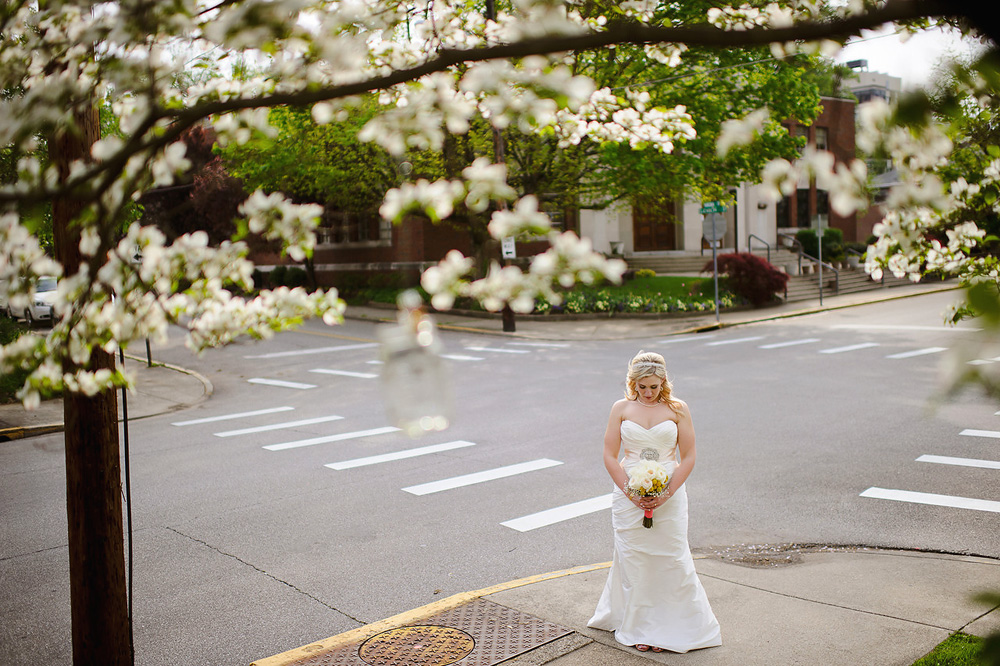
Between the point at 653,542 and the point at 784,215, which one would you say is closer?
the point at 653,542

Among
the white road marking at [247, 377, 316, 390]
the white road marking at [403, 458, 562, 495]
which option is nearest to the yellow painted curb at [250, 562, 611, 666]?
the white road marking at [403, 458, 562, 495]

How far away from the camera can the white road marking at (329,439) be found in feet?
38.6

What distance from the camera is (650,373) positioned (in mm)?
5715

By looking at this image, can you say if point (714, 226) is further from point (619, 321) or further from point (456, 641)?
point (456, 641)

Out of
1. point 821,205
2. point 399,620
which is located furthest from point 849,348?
point 821,205

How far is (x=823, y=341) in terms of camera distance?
20891 millimetres

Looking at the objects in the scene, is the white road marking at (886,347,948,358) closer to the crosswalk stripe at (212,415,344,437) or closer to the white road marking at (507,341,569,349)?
the white road marking at (507,341,569,349)

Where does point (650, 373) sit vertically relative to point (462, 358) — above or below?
A: above

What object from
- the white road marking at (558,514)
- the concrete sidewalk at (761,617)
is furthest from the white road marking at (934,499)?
the white road marking at (558,514)

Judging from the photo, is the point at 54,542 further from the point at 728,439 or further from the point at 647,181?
the point at 647,181

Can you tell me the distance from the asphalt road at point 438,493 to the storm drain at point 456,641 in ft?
1.98

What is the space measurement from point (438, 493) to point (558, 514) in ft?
4.97

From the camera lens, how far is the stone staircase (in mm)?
35688

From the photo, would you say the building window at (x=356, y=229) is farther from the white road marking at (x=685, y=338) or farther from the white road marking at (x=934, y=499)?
the white road marking at (x=934, y=499)
